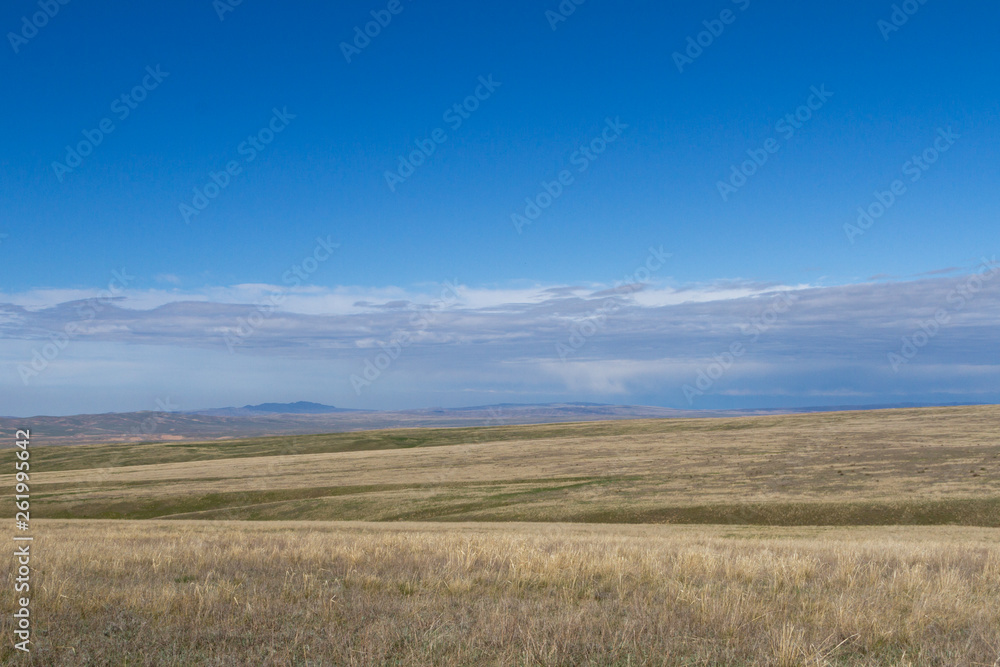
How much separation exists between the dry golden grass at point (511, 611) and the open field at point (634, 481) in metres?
27.9

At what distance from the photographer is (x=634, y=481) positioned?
158 ft

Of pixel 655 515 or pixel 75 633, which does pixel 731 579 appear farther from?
pixel 655 515

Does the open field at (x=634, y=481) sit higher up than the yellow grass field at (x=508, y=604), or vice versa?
the yellow grass field at (x=508, y=604)

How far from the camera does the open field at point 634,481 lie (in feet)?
119

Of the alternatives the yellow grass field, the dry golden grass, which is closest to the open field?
the yellow grass field

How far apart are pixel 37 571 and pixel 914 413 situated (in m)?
96.8

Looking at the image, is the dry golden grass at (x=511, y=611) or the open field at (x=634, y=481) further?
the open field at (x=634, y=481)

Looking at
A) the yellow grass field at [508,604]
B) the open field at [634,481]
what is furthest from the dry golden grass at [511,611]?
the open field at [634,481]

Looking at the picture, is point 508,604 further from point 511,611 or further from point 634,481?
point 634,481

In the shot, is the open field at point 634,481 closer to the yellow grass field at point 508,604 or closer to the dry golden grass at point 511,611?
the yellow grass field at point 508,604

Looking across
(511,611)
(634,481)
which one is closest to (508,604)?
(511,611)

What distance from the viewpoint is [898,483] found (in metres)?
39.8

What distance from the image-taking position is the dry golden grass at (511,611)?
5.65 meters

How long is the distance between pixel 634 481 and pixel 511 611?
4310cm
